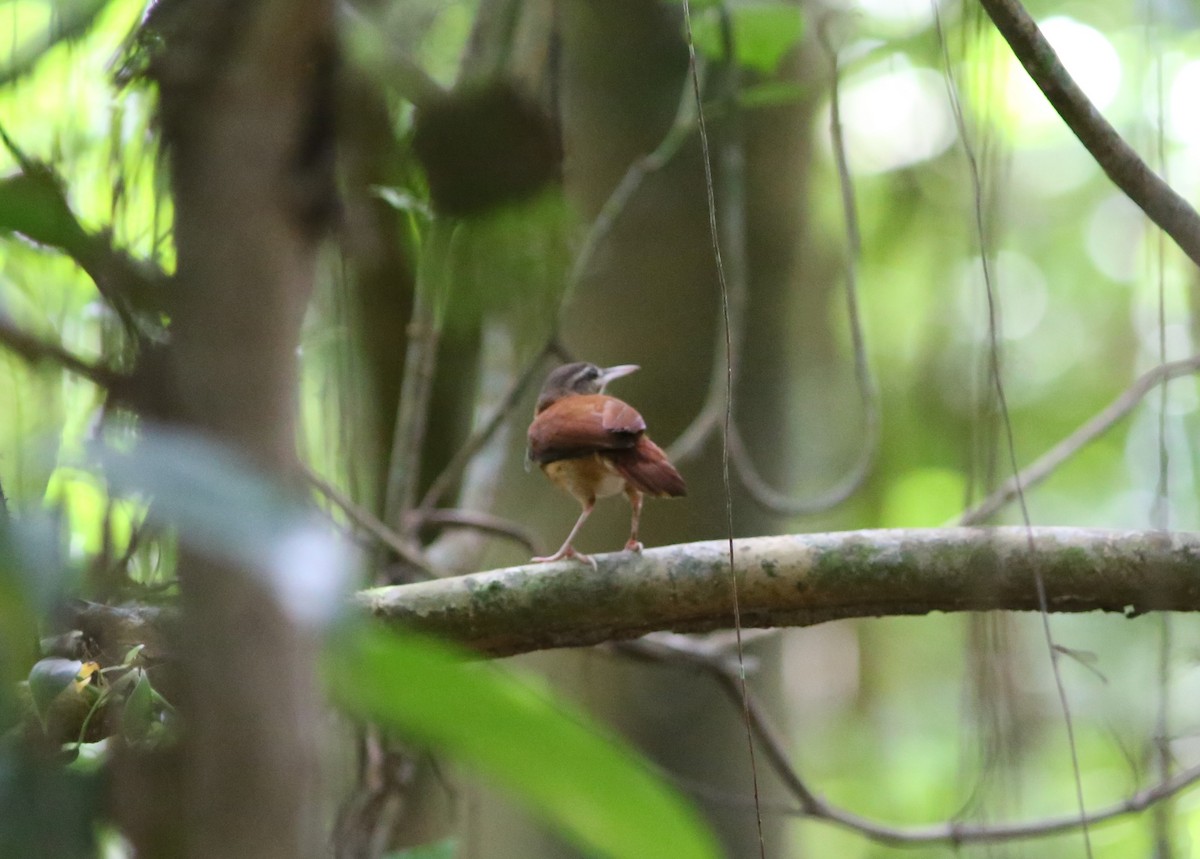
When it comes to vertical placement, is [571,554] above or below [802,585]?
above

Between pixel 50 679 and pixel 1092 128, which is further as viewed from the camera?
pixel 1092 128

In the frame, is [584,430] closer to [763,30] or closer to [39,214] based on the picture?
[763,30]

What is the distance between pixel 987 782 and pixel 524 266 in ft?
5.33

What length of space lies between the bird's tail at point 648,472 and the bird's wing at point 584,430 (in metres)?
0.02

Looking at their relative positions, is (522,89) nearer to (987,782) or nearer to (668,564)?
(668,564)

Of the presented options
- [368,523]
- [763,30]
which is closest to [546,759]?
[368,523]

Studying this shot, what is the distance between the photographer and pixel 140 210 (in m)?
1.13

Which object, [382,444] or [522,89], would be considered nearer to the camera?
[522,89]

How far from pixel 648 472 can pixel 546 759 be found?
1.92 metres

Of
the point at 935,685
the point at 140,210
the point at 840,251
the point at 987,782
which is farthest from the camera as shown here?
the point at 935,685

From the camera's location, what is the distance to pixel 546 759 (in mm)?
302

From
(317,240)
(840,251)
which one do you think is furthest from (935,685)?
(317,240)

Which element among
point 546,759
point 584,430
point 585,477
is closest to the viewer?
point 546,759

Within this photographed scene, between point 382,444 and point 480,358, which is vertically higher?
point 480,358
